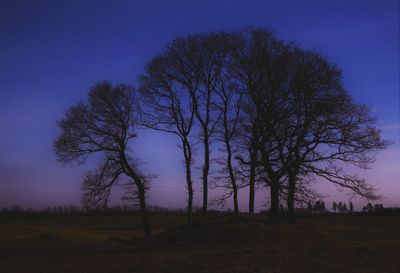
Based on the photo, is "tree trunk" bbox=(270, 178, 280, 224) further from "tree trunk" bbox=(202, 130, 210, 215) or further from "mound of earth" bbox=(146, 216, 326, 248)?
"tree trunk" bbox=(202, 130, 210, 215)

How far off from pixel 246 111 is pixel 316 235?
795 centimetres

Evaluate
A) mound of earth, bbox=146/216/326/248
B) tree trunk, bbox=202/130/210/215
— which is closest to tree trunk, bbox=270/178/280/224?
mound of earth, bbox=146/216/326/248

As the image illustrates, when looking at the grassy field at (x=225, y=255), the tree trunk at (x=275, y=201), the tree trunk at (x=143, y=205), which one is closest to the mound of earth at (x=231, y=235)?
the grassy field at (x=225, y=255)

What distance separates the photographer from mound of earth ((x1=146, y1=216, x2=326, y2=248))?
20984mm

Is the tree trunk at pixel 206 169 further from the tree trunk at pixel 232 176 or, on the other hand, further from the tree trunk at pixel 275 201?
the tree trunk at pixel 275 201

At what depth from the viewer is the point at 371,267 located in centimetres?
1284

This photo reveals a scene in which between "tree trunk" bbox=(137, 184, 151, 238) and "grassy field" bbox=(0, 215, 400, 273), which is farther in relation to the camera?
"tree trunk" bbox=(137, 184, 151, 238)

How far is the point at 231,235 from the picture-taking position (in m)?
21.6

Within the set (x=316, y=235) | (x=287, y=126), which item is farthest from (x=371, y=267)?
(x=287, y=126)

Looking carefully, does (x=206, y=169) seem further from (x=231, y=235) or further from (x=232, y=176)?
(x=231, y=235)

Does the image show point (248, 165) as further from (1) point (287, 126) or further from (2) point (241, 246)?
(2) point (241, 246)

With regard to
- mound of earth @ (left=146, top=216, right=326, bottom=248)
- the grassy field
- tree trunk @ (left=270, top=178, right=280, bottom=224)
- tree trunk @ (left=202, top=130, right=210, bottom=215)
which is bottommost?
the grassy field

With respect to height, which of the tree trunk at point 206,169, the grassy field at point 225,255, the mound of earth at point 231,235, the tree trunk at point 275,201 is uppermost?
the tree trunk at point 206,169

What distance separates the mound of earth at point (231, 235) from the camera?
20984mm
